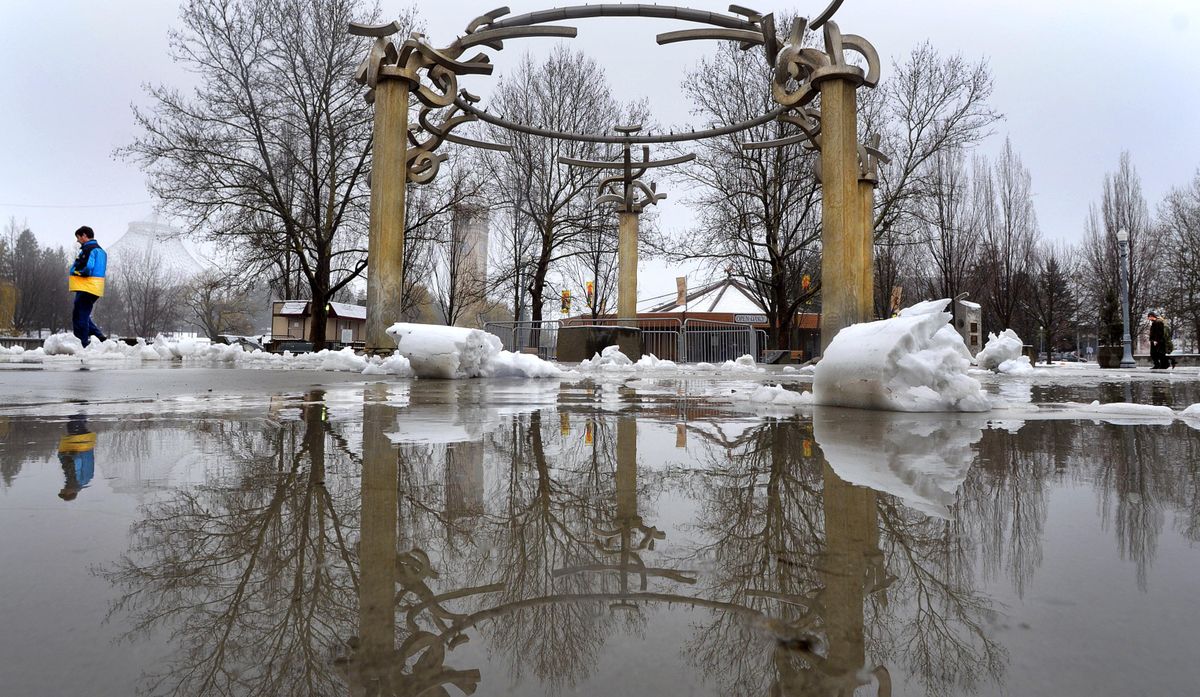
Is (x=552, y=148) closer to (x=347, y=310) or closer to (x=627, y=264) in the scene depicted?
(x=627, y=264)

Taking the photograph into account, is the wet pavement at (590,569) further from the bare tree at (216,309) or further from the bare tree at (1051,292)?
the bare tree at (1051,292)

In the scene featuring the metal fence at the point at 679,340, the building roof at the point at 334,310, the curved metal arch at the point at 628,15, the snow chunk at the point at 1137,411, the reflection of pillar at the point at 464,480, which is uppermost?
the curved metal arch at the point at 628,15

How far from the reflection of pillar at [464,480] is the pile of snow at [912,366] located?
7.77ft

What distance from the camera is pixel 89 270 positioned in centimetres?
1077

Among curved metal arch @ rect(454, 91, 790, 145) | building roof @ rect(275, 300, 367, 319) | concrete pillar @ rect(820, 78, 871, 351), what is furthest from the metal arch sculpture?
building roof @ rect(275, 300, 367, 319)

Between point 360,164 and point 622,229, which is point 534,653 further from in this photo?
point 360,164

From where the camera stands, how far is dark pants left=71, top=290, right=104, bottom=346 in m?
11.1

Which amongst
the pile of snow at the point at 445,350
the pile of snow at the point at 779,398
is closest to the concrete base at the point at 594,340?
the pile of snow at the point at 445,350

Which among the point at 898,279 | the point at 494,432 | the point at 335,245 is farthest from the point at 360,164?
the point at 898,279

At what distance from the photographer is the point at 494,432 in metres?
2.86

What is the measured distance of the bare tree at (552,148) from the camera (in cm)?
2422

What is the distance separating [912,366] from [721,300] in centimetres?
2903

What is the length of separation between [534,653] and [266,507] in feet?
3.12

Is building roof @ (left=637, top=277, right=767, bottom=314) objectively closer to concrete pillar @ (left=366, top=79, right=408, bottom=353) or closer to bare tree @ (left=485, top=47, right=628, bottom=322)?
bare tree @ (left=485, top=47, right=628, bottom=322)
